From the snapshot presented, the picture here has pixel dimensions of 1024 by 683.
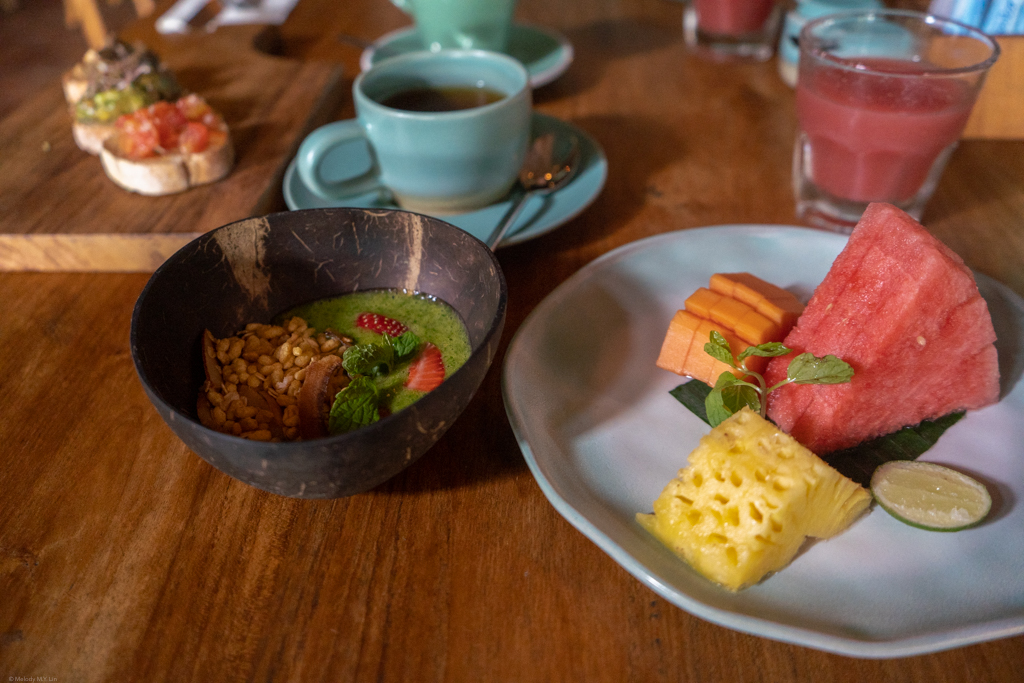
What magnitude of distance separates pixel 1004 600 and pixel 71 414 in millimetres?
1279

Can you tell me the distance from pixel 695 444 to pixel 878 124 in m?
0.76

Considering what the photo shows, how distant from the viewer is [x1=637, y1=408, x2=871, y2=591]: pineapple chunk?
0.73 m

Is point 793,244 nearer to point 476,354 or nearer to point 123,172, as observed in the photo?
point 476,354

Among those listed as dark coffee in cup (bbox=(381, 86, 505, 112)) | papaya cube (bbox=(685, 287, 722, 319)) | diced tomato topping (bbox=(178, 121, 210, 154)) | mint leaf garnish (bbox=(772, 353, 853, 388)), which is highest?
dark coffee in cup (bbox=(381, 86, 505, 112))

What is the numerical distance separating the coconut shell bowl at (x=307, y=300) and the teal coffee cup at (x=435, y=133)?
0.27 meters

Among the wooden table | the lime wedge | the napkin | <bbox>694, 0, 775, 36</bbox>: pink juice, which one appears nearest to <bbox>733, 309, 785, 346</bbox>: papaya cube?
the lime wedge

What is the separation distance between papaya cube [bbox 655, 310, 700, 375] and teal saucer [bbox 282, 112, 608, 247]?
345 millimetres

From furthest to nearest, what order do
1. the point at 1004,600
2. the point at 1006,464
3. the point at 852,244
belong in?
1. the point at 852,244
2. the point at 1006,464
3. the point at 1004,600

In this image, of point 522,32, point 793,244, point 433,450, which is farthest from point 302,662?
point 522,32

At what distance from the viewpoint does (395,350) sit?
0.97 metres

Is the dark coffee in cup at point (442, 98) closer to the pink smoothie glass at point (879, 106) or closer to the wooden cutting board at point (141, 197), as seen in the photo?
the wooden cutting board at point (141, 197)

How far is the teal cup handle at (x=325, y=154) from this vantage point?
1.27 metres

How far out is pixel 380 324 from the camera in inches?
41.0

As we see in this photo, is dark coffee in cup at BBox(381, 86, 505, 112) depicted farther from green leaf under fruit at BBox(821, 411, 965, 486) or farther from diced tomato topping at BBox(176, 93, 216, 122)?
green leaf under fruit at BBox(821, 411, 965, 486)
